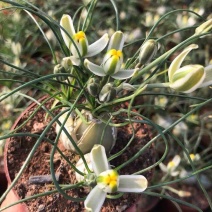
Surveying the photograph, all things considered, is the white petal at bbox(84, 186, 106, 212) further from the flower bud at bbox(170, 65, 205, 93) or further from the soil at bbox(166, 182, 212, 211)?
the soil at bbox(166, 182, 212, 211)

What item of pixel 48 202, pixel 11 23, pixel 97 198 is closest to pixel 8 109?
pixel 11 23

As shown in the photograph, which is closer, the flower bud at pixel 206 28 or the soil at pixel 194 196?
the flower bud at pixel 206 28

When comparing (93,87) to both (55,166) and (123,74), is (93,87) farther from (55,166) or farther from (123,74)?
(55,166)

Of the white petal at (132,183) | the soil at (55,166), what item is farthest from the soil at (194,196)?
the white petal at (132,183)

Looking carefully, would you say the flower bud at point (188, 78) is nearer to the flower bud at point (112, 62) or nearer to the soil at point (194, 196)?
the flower bud at point (112, 62)

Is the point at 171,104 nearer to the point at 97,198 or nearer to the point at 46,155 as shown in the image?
the point at 46,155

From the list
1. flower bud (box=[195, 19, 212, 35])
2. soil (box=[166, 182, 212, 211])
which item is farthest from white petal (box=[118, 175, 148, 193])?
soil (box=[166, 182, 212, 211])

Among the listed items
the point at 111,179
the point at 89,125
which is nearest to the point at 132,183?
the point at 111,179

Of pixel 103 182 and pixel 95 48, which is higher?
pixel 95 48
